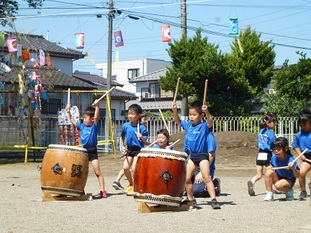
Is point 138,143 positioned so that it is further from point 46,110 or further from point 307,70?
point 46,110

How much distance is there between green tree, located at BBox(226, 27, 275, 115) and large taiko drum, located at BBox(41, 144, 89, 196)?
22.6m

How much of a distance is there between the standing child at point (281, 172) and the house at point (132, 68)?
56181 millimetres

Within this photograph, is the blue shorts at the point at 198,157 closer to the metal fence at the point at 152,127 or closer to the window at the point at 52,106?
the metal fence at the point at 152,127

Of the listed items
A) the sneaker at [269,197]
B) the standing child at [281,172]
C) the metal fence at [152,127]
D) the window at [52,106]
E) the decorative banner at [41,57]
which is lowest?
the sneaker at [269,197]

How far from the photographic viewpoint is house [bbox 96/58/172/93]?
68.9 metres

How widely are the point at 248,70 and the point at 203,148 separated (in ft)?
80.8

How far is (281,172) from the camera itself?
11148 mm

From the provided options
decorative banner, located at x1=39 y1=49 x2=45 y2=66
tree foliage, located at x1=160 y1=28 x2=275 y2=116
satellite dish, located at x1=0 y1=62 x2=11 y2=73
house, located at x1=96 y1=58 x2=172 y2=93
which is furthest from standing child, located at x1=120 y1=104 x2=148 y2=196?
house, located at x1=96 y1=58 x2=172 y2=93

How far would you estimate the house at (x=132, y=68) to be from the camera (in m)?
68.9

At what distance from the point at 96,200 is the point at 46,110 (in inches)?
925

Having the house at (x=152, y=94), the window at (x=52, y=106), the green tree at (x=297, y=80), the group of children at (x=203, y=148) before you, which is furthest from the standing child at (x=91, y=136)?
the house at (x=152, y=94)

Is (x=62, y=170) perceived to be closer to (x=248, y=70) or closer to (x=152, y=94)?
(x=248, y=70)

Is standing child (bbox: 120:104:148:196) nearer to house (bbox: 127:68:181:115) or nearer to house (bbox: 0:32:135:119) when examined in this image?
house (bbox: 0:32:135:119)

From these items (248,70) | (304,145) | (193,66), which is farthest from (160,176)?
(248,70)
